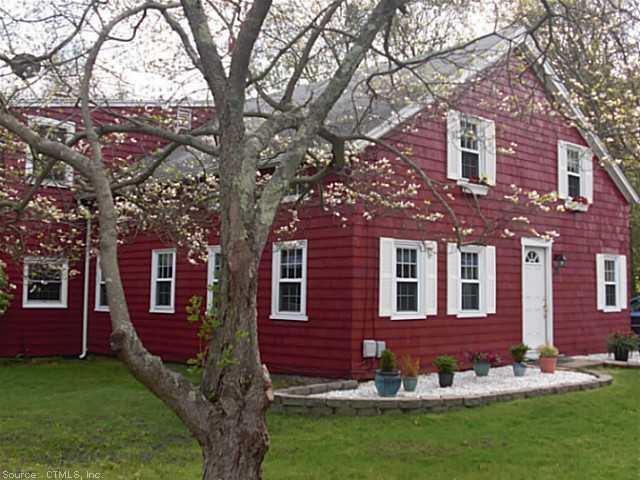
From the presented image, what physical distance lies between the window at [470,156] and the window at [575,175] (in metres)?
2.29

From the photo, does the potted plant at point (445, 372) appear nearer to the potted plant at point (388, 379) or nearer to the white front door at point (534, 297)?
the potted plant at point (388, 379)

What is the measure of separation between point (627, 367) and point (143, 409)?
9168mm

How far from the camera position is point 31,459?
6.62 meters

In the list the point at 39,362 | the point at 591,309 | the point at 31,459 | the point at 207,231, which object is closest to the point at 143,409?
the point at 31,459

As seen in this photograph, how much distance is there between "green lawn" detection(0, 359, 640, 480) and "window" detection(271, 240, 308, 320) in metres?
2.84

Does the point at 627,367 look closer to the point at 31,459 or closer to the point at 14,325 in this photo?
the point at 31,459

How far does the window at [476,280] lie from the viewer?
12703 mm

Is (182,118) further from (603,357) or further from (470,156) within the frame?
(603,357)

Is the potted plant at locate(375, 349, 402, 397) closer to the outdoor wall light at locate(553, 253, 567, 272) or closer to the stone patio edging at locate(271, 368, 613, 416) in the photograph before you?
the stone patio edging at locate(271, 368, 613, 416)

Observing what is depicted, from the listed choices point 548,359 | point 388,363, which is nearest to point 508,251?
point 548,359

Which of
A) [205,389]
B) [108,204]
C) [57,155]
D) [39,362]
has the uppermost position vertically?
[57,155]

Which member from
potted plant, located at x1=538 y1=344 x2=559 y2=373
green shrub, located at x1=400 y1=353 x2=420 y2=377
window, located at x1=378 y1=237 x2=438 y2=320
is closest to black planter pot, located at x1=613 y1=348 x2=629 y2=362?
potted plant, located at x1=538 y1=344 x2=559 y2=373

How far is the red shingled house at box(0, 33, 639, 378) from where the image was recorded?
11.1 metres

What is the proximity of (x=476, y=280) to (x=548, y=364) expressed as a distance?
1943 millimetres
